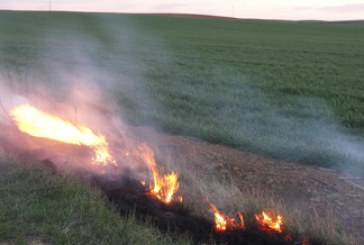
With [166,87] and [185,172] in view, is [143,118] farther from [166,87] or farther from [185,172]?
[166,87]

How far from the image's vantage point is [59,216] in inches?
166

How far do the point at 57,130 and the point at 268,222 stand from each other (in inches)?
116

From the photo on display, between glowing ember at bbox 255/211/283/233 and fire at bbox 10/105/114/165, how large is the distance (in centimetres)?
183

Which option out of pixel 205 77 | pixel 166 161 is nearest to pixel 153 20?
pixel 205 77

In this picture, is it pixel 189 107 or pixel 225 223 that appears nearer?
pixel 225 223

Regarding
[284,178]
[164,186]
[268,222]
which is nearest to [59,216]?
[164,186]

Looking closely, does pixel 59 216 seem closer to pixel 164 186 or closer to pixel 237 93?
pixel 164 186

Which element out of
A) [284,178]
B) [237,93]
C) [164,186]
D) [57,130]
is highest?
[57,130]

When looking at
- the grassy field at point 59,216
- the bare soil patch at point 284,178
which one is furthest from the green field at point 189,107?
the bare soil patch at point 284,178

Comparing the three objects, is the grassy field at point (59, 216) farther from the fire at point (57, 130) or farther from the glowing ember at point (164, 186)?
the fire at point (57, 130)

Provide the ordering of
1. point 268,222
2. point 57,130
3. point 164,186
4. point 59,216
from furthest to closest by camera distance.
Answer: point 57,130 → point 164,186 → point 268,222 → point 59,216

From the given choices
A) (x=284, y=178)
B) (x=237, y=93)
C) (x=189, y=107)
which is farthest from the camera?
(x=237, y=93)

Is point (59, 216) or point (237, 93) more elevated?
point (59, 216)

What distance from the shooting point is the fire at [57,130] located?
5.80 m
